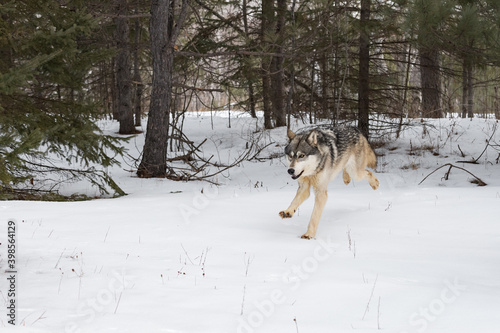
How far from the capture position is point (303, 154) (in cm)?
593

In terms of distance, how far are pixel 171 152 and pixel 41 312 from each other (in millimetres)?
12474

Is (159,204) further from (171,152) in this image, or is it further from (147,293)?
(171,152)

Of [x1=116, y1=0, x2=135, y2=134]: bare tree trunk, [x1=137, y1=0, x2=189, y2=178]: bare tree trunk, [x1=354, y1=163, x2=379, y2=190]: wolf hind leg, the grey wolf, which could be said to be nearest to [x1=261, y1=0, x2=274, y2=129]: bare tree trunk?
[x1=137, y1=0, x2=189, y2=178]: bare tree trunk

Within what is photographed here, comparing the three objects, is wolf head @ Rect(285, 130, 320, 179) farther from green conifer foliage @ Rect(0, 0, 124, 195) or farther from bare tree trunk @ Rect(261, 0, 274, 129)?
bare tree trunk @ Rect(261, 0, 274, 129)

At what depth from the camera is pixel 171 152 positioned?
1588cm

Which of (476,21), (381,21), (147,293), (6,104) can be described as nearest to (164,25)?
(6,104)

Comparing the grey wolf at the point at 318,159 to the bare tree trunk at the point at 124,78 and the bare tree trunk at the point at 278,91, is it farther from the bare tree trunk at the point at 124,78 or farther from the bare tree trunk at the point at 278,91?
the bare tree trunk at the point at 124,78

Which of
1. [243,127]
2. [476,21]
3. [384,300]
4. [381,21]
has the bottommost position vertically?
[384,300]
